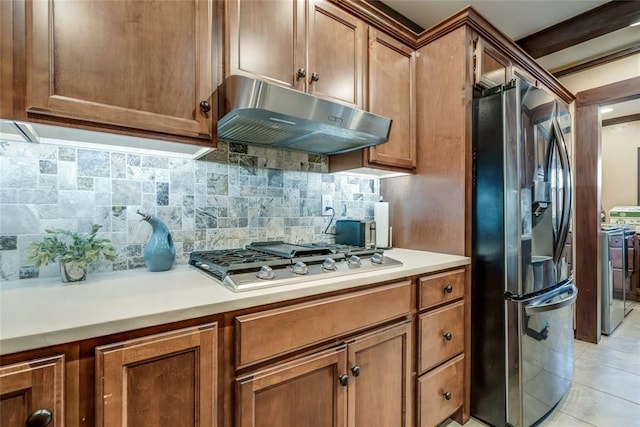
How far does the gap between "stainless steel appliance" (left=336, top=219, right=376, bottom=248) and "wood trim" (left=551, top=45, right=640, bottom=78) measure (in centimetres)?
288

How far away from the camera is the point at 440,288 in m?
1.53

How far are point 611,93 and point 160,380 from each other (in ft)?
12.5

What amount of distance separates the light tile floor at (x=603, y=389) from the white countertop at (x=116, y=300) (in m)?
1.46

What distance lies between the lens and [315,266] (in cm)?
125

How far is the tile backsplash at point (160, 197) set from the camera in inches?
43.9

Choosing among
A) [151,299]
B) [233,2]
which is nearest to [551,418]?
[151,299]

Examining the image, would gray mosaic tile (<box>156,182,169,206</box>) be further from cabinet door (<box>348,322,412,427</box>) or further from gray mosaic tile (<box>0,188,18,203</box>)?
cabinet door (<box>348,322,412,427</box>)

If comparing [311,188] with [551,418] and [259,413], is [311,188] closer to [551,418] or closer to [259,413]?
[259,413]

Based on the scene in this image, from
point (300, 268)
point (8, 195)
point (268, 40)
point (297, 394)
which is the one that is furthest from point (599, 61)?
point (8, 195)

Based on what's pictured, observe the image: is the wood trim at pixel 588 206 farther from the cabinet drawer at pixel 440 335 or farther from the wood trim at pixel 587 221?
the cabinet drawer at pixel 440 335

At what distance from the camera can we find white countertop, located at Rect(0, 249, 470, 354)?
2.18ft

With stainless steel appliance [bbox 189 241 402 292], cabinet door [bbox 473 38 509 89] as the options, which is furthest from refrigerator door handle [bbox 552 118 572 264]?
stainless steel appliance [bbox 189 241 402 292]

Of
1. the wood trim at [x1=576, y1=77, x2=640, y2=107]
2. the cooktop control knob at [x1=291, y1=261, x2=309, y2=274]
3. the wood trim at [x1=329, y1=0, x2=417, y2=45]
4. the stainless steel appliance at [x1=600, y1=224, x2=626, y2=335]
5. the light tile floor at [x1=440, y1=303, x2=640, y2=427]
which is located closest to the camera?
the cooktop control knob at [x1=291, y1=261, x2=309, y2=274]

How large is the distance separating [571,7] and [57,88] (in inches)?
128
